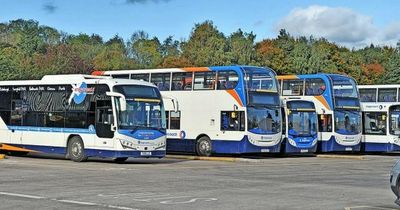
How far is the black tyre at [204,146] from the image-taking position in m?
32.2

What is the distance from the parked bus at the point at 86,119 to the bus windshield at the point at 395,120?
16.7 meters

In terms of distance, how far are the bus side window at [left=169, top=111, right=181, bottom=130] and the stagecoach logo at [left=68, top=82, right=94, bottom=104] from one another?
758 cm

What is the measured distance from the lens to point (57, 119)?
2767 centimetres

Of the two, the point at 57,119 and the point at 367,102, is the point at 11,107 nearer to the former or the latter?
the point at 57,119

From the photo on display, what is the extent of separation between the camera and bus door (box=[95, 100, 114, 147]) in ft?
83.8

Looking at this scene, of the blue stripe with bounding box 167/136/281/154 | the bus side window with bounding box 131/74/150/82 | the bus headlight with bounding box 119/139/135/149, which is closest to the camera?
the bus headlight with bounding box 119/139/135/149

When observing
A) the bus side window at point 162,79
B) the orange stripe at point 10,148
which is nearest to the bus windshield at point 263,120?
the bus side window at point 162,79

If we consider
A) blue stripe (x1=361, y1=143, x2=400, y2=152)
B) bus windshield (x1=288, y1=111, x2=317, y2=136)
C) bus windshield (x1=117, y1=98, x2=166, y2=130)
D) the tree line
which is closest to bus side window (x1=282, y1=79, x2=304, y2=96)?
bus windshield (x1=288, y1=111, x2=317, y2=136)

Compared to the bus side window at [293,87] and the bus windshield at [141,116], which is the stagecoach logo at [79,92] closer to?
the bus windshield at [141,116]

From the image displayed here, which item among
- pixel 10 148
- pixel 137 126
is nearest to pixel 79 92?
pixel 137 126

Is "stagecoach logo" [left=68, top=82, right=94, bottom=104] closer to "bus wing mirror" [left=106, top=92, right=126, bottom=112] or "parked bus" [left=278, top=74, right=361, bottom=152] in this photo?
"bus wing mirror" [left=106, top=92, right=126, bottom=112]

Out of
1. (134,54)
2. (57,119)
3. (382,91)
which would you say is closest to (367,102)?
(382,91)

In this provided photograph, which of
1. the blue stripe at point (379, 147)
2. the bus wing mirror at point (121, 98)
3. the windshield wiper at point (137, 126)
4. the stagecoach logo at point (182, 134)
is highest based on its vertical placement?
the bus wing mirror at point (121, 98)

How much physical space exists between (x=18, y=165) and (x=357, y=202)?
13879 mm
